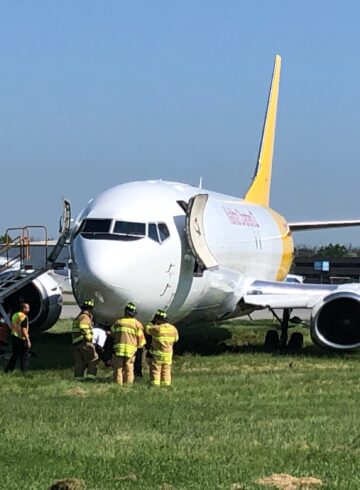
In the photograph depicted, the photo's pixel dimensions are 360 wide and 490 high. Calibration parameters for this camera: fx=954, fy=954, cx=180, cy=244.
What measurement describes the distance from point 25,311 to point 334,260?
411 ft

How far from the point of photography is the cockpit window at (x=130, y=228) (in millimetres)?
18297

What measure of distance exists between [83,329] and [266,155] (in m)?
20.2

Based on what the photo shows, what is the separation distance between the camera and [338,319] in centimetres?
2194

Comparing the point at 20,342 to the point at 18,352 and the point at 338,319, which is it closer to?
the point at 18,352

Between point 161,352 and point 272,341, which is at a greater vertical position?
point 161,352

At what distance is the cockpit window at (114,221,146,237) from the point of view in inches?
720

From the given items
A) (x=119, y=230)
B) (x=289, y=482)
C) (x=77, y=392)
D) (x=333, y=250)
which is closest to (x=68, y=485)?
(x=289, y=482)

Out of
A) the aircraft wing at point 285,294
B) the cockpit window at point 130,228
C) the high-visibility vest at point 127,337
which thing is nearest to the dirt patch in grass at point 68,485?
the high-visibility vest at point 127,337

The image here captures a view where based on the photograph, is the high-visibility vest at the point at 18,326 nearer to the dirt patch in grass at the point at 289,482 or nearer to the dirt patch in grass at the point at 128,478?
the dirt patch in grass at the point at 128,478

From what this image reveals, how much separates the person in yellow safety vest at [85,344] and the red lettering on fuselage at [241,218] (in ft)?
24.3

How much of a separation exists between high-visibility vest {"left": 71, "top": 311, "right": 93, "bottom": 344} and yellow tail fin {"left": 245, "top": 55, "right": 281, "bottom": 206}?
50.8 ft

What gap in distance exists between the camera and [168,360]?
53.7ft

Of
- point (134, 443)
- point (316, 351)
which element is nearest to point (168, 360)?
point (134, 443)

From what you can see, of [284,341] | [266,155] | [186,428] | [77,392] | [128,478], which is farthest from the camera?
[266,155]
